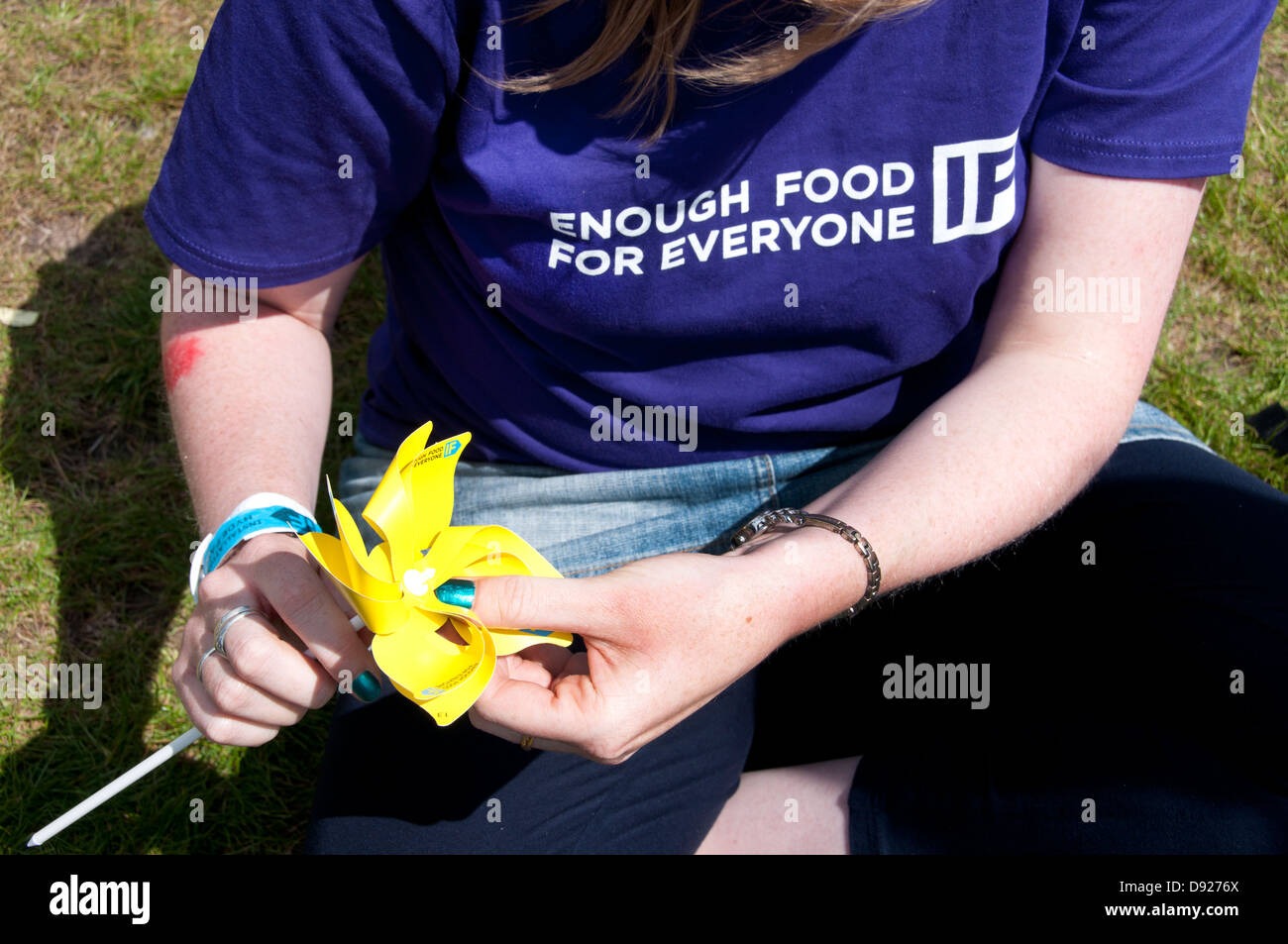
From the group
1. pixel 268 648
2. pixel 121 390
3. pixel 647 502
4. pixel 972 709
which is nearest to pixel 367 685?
pixel 268 648

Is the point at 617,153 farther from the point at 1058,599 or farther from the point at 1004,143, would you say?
the point at 1058,599

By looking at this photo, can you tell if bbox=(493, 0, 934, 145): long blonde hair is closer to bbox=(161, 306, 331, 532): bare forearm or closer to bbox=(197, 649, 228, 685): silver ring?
bbox=(161, 306, 331, 532): bare forearm

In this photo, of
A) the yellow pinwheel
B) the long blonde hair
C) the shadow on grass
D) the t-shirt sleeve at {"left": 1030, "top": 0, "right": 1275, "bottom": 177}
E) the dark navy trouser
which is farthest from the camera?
the shadow on grass

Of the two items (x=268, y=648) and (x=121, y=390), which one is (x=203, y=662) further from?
(x=121, y=390)

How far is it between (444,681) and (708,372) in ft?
1.69

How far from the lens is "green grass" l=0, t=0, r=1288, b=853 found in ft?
5.90

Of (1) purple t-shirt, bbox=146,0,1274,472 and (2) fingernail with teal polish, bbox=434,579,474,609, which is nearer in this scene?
(2) fingernail with teal polish, bbox=434,579,474,609

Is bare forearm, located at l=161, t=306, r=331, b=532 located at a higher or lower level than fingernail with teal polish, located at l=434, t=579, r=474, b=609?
higher

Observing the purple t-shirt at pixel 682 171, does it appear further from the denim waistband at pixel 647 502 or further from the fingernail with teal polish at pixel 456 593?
the fingernail with teal polish at pixel 456 593

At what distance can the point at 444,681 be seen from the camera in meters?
0.94

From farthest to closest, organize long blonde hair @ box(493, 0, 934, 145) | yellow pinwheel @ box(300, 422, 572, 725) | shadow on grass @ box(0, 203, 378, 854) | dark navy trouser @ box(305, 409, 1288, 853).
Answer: shadow on grass @ box(0, 203, 378, 854) < dark navy trouser @ box(305, 409, 1288, 853) < long blonde hair @ box(493, 0, 934, 145) < yellow pinwheel @ box(300, 422, 572, 725)

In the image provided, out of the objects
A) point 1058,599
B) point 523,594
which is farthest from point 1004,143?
point 523,594

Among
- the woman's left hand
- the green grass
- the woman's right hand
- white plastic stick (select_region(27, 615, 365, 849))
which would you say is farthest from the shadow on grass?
the woman's left hand

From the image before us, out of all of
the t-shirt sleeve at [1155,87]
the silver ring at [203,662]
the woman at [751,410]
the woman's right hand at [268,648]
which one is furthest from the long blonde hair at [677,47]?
the silver ring at [203,662]
